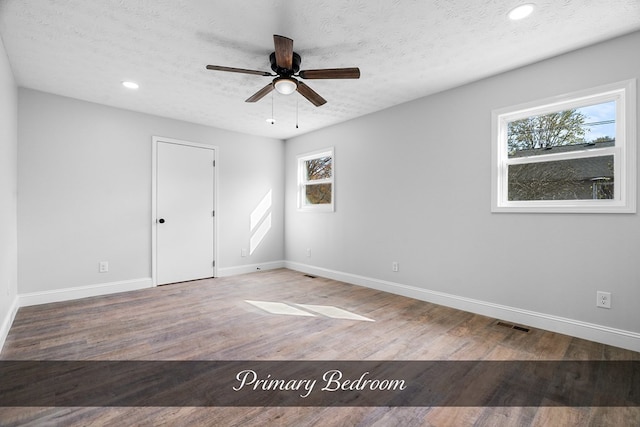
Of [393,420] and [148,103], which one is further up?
[148,103]

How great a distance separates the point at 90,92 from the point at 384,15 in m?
3.54

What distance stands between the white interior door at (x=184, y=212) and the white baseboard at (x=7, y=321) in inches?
58.9

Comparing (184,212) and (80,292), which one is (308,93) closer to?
(184,212)

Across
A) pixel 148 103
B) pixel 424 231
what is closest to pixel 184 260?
pixel 148 103

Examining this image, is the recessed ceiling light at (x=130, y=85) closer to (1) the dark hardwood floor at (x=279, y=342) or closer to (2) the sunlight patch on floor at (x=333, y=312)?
(1) the dark hardwood floor at (x=279, y=342)

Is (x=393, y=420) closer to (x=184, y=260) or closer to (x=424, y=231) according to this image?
(x=424, y=231)

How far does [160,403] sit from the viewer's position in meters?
1.76

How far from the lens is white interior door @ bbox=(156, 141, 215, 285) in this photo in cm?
448

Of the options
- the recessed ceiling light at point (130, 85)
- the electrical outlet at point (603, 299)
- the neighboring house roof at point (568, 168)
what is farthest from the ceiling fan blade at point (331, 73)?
the electrical outlet at point (603, 299)

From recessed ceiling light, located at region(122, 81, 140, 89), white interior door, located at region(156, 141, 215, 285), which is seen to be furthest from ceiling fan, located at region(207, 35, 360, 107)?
white interior door, located at region(156, 141, 215, 285)

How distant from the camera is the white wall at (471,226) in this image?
2.50 m

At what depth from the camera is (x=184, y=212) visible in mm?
4695

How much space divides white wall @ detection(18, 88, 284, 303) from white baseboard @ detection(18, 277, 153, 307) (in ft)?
0.08

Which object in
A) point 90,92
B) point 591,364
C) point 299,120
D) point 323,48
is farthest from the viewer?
point 299,120
